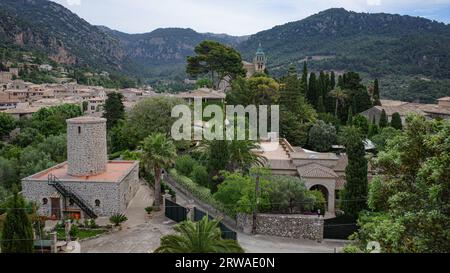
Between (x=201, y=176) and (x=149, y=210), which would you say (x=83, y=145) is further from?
(x=201, y=176)

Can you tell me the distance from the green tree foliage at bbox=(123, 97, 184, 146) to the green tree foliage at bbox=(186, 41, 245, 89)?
1533cm

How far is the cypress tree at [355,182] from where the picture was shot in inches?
942

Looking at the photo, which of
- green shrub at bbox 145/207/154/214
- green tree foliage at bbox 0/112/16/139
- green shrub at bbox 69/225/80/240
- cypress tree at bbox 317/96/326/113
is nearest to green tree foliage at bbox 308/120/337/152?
cypress tree at bbox 317/96/326/113

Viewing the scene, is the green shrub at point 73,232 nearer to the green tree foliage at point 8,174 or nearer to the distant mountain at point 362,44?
the green tree foliage at point 8,174

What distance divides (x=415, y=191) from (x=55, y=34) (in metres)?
167

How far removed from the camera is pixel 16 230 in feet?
56.3

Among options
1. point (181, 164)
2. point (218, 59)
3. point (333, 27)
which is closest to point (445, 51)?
point (333, 27)

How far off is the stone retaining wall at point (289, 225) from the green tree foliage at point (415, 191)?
31.1 feet

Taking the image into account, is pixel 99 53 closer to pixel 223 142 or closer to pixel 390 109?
pixel 390 109

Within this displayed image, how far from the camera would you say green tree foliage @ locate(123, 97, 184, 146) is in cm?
3775

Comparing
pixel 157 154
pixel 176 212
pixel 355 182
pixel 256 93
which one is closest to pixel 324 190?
pixel 355 182

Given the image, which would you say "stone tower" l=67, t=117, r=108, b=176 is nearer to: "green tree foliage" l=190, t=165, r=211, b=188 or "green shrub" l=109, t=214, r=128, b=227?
"green shrub" l=109, t=214, r=128, b=227

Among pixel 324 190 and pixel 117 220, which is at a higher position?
pixel 324 190

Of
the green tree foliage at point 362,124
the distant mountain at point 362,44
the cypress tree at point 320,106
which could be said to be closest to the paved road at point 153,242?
the green tree foliage at point 362,124
